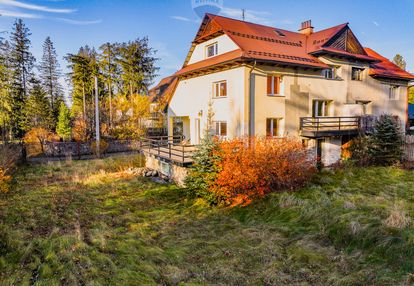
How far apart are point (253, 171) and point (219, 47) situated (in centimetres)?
952

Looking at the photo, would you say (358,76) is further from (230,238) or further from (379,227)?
(230,238)

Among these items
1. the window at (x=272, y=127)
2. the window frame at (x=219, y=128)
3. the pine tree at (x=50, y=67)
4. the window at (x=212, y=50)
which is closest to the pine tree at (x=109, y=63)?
the pine tree at (x=50, y=67)

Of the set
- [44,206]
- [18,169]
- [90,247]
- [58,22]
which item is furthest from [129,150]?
[90,247]

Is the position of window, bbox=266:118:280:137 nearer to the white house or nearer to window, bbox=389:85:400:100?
the white house

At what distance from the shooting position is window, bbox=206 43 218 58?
A: 1746cm

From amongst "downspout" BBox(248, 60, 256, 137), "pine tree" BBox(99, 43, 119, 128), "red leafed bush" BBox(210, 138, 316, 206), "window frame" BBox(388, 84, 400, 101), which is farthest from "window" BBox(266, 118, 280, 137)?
"pine tree" BBox(99, 43, 119, 128)

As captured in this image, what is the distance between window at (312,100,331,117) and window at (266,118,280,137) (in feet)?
10.9

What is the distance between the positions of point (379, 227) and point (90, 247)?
8.09 meters

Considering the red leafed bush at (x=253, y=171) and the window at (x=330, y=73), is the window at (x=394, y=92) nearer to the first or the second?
the window at (x=330, y=73)

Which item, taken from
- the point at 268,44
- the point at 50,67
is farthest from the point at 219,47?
the point at 50,67

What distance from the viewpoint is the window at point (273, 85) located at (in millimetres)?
15805

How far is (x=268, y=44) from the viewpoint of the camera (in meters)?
16.6

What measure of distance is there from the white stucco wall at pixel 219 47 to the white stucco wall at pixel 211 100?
1428 mm

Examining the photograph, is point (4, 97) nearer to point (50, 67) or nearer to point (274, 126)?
point (50, 67)
